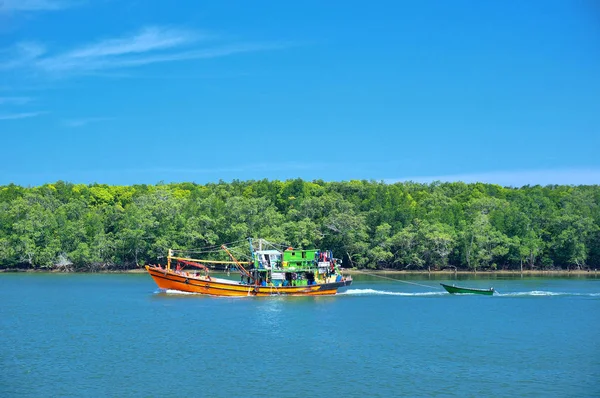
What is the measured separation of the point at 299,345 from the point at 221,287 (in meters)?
25.4

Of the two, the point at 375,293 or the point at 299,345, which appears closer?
the point at 299,345

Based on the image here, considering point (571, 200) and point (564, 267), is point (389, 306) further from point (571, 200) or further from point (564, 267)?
point (571, 200)

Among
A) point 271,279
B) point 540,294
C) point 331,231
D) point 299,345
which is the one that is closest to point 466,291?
point 540,294

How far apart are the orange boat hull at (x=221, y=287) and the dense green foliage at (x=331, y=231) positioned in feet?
117

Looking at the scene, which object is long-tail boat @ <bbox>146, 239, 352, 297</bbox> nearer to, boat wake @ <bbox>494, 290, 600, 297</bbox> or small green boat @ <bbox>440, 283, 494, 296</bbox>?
small green boat @ <bbox>440, 283, 494, 296</bbox>

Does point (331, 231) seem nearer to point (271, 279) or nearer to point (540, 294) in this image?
point (271, 279)

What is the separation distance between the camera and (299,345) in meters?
41.8

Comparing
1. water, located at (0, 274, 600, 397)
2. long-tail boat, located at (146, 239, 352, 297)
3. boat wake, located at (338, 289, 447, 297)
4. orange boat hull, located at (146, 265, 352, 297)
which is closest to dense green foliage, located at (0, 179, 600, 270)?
boat wake, located at (338, 289, 447, 297)

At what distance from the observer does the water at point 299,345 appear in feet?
106

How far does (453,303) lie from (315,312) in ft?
44.7

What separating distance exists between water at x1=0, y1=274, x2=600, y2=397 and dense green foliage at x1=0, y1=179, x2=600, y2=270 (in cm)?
3739

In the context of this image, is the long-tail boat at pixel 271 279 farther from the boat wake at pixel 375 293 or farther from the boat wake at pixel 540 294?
the boat wake at pixel 540 294

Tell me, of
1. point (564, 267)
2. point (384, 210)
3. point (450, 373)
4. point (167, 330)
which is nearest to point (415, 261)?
point (384, 210)

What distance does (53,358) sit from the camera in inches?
1474
